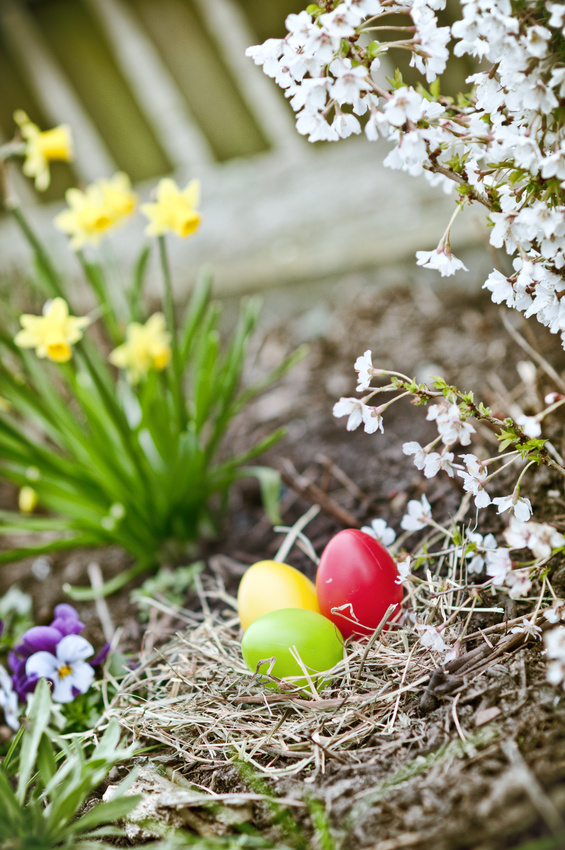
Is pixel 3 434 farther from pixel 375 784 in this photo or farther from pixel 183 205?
pixel 375 784

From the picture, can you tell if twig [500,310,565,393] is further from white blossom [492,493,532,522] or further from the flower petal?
the flower petal

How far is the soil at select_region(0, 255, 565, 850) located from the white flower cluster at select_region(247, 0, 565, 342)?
449 mm

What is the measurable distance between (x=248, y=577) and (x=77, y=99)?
3448mm

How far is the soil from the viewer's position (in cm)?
75

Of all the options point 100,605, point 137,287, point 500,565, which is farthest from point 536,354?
point 100,605

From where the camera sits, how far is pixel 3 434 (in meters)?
1.54

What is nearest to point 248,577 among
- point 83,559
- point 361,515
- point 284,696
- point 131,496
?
point 284,696

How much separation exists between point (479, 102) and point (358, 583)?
0.76m

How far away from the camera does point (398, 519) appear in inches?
55.8

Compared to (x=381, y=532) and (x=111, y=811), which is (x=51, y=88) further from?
(x=111, y=811)

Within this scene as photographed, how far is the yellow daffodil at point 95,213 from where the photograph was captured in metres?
1.56

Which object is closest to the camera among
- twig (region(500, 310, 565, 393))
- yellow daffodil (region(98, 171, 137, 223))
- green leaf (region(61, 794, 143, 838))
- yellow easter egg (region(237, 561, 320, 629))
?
green leaf (region(61, 794, 143, 838))

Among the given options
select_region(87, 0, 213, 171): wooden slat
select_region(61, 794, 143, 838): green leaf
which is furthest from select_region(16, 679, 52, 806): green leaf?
select_region(87, 0, 213, 171): wooden slat

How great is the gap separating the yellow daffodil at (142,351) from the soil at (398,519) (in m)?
0.42
